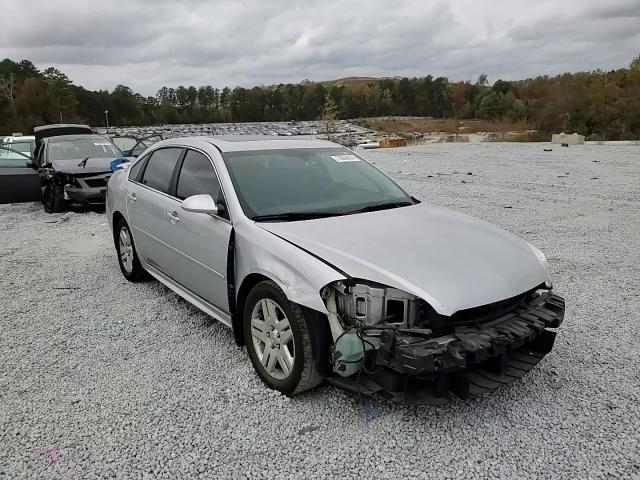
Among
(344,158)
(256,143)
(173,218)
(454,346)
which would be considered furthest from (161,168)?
(454,346)

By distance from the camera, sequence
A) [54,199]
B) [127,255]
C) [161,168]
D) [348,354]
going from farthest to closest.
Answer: [54,199] < [127,255] < [161,168] < [348,354]

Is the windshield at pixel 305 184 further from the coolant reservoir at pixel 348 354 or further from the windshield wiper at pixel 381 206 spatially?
the coolant reservoir at pixel 348 354

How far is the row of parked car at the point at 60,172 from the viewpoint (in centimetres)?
918

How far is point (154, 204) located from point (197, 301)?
1059mm

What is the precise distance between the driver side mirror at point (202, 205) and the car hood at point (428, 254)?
0.39 metres

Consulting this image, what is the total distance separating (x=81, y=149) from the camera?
405 inches

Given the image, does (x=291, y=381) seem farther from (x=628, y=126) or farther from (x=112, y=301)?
(x=628, y=126)

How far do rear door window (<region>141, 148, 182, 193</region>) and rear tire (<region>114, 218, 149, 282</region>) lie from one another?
0.69 m

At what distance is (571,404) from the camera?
2852 millimetres

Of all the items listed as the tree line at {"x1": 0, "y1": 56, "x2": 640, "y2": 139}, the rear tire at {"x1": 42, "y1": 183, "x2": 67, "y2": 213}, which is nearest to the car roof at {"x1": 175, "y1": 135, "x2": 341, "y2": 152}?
the rear tire at {"x1": 42, "y1": 183, "x2": 67, "y2": 213}

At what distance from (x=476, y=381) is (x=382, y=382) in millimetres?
510

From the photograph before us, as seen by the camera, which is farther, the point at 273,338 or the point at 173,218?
the point at 173,218

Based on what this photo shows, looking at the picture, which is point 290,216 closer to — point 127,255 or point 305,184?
point 305,184

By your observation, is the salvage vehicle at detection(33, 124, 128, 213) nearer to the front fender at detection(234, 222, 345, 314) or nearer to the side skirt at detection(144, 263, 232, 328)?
the side skirt at detection(144, 263, 232, 328)
